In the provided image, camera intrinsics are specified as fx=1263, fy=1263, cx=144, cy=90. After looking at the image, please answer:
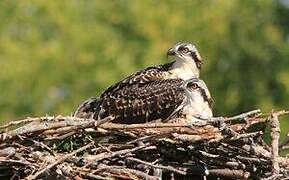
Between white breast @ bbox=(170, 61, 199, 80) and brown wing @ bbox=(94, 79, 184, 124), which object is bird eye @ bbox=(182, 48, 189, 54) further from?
brown wing @ bbox=(94, 79, 184, 124)

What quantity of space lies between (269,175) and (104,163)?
121 cm

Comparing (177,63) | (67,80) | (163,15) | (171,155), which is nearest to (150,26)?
(163,15)

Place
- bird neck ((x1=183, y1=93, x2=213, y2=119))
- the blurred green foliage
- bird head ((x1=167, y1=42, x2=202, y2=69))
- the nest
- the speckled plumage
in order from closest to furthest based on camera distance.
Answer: the nest, bird neck ((x1=183, y1=93, x2=213, y2=119)), the speckled plumage, bird head ((x1=167, y1=42, x2=202, y2=69)), the blurred green foliage

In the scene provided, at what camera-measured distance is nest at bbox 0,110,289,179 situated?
893 cm

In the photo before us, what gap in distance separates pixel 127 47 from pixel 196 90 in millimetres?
19030

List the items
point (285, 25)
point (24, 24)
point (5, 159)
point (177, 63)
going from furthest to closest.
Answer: point (24, 24) < point (285, 25) < point (177, 63) < point (5, 159)

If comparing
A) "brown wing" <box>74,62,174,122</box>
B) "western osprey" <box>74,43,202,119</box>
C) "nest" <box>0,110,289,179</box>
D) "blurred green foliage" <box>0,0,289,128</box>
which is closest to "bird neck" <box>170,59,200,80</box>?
"western osprey" <box>74,43,202,119</box>

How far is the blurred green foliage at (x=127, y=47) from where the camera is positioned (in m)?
27.6

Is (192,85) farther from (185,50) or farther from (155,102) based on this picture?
(185,50)

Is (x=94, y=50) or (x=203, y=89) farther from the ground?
(x=94, y=50)

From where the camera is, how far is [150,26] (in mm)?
29641

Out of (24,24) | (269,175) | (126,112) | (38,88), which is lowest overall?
(269,175)

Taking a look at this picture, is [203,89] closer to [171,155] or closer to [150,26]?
[171,155]

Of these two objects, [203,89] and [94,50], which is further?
[94,50]
